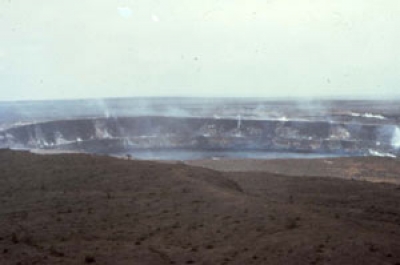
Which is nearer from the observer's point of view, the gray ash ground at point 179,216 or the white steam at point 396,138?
the gray ash ground at point 179,216

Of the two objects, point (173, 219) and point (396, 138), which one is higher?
point (173, 219)

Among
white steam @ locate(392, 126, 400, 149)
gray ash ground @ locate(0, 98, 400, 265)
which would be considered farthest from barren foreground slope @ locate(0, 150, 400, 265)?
white steam @ locate(392, 126, 400, 149)

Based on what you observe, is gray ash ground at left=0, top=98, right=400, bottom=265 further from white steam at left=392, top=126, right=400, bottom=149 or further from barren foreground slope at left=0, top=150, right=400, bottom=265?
white steam at left=392, top=126, right=400, bottom=149

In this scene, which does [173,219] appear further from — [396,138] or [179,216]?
[396,138]

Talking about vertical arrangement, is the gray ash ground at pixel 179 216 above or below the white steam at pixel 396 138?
above

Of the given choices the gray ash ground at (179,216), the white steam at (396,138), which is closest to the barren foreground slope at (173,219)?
the gray ash ground at (179,216)

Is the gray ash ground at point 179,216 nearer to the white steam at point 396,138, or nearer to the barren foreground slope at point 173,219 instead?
the barren foreground slope at point 173,219

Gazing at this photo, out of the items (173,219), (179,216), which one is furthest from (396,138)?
(173,219)

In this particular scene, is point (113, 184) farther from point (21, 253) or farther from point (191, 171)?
point (21, 253)

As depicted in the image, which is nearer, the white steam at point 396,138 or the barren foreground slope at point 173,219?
the barren foreground slope at point 173,219
